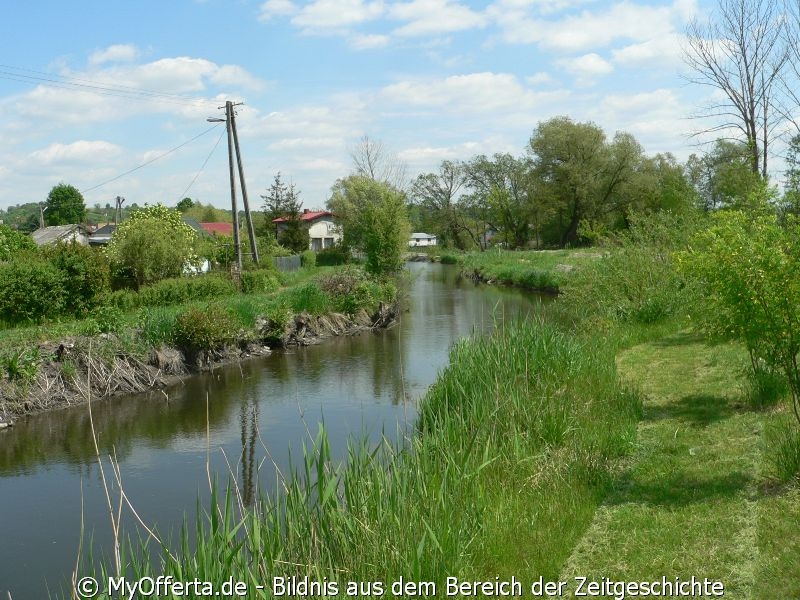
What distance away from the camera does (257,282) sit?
26.9 meters

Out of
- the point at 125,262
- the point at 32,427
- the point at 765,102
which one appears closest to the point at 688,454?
the point at 32,427

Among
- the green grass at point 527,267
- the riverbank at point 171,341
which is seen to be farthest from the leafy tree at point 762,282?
the green grass at point 527,267

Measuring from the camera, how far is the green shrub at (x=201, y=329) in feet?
58.3

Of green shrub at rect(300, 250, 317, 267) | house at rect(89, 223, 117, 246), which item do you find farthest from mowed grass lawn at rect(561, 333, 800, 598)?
house at rect(89, 223, 117, 246)

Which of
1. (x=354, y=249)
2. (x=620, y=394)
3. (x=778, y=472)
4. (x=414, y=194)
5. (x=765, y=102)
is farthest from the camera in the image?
(x=414, y=194)

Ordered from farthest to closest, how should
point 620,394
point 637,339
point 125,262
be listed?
point 125,262
point 637,339
point 620,394

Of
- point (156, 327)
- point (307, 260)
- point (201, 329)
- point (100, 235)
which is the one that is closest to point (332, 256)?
point (307, 260)

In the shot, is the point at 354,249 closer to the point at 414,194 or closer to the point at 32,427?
the point at 414,194

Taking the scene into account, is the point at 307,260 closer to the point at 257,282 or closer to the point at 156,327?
the point at 257,282

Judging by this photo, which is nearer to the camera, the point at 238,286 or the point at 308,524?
the point at 308,524

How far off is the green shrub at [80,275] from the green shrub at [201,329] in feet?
12.2

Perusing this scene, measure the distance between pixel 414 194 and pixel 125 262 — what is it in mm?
53066

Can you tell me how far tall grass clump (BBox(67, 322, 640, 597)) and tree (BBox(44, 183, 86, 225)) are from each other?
8199 cm

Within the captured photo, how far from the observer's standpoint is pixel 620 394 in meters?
9.43
